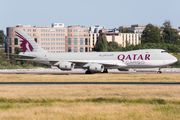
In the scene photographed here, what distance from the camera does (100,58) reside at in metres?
60.3

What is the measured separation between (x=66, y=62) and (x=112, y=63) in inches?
372

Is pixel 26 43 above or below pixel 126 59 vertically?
above

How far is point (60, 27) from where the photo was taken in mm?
194875

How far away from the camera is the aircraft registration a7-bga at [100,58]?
188 ft

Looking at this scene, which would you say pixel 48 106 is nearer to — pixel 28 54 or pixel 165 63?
pixel 165 63

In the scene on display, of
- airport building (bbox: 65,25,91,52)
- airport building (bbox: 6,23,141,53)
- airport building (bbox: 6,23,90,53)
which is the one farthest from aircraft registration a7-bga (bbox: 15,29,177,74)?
airport building (bbox: 65,25,91,52)

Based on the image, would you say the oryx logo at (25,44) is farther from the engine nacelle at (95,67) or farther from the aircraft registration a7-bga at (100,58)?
the engine nacelle at (95,67)

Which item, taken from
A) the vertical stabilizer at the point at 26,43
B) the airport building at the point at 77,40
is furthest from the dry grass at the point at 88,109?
the airport building at the point at 77,40

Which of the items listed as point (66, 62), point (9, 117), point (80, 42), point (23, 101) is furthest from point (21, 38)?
point (80, 42)

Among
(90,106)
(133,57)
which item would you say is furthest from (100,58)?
(90,106)

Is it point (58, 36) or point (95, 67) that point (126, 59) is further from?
point (58, 36)

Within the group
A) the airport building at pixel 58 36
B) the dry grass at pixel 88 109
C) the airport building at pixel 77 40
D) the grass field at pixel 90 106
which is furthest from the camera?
the airport building at pixel 77 40

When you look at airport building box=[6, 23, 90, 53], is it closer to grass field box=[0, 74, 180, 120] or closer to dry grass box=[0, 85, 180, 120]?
grass field box=[0, 74, 180, 120]

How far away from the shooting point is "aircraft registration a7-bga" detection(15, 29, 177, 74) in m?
57.3
